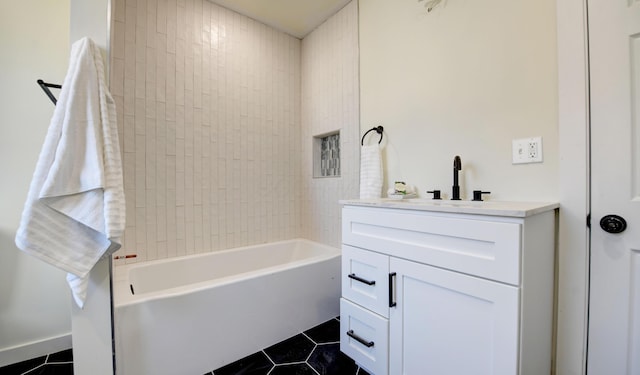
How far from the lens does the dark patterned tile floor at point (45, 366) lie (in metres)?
1.39

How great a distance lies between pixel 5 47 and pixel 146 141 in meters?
0.79

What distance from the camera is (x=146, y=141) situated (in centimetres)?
185

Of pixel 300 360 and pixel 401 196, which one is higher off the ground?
pixel 401 196

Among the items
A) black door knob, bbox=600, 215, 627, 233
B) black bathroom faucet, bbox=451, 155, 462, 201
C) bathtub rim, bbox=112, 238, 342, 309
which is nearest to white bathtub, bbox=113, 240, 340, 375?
bathtub rim, bbox=112, 238, 342, 309

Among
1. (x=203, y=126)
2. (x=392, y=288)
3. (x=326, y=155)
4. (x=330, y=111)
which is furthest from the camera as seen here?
(x=326, y=155)

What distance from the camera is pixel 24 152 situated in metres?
1.49

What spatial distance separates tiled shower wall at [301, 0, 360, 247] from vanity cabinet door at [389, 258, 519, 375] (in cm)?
109

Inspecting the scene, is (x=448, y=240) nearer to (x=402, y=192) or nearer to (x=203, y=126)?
(x=402, y=192)

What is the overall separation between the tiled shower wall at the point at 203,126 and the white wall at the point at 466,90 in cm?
95

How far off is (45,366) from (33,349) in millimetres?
164

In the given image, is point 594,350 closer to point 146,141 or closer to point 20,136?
point 146,141

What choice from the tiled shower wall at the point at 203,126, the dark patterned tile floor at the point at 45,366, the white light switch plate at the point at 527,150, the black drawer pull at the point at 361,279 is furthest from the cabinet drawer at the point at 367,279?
the dark patterned tile floor at the point at 45,366

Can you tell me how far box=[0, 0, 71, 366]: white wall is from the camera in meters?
1.46

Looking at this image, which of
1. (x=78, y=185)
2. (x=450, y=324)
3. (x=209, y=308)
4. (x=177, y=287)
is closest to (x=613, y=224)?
(x=450, y=324)
